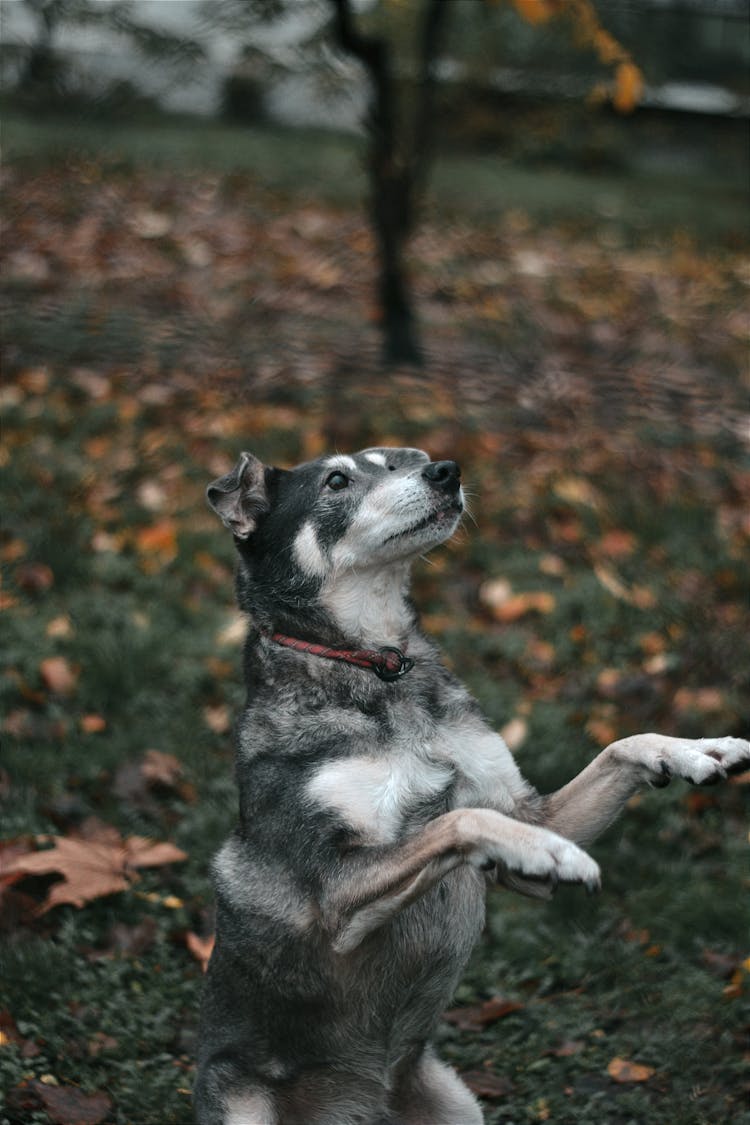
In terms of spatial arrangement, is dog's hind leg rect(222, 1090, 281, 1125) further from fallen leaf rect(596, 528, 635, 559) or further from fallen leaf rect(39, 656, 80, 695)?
fallen leaf rect(596, 528, 635, 559)

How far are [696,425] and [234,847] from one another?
4.73 m

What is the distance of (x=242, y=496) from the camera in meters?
3.95

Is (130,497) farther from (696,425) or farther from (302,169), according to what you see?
(302,169)

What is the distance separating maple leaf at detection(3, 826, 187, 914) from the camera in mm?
4625

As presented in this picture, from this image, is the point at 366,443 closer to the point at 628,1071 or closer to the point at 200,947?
the point at 200,947

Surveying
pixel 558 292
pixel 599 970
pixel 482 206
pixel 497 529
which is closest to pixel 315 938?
pixel 599 970

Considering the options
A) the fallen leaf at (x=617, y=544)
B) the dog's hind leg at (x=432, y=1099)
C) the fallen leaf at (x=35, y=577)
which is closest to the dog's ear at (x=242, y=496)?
the dog's hind leg at (x=432, y=1099)

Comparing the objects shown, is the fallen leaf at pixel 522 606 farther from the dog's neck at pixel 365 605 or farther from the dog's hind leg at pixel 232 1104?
the dog's hind leg at pixel 232 1104

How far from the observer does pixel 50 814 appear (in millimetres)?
5164

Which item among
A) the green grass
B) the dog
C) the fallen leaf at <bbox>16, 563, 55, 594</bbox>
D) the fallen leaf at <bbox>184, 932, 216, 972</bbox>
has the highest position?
the dog

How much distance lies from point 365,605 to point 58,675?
8.43 ft

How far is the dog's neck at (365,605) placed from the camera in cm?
380

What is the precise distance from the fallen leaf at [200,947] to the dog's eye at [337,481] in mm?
1763

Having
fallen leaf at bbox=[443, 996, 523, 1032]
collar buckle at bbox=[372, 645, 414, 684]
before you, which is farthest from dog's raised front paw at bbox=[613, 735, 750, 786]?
fallen leaf at bbox=[443, 996, 523, 1032]
